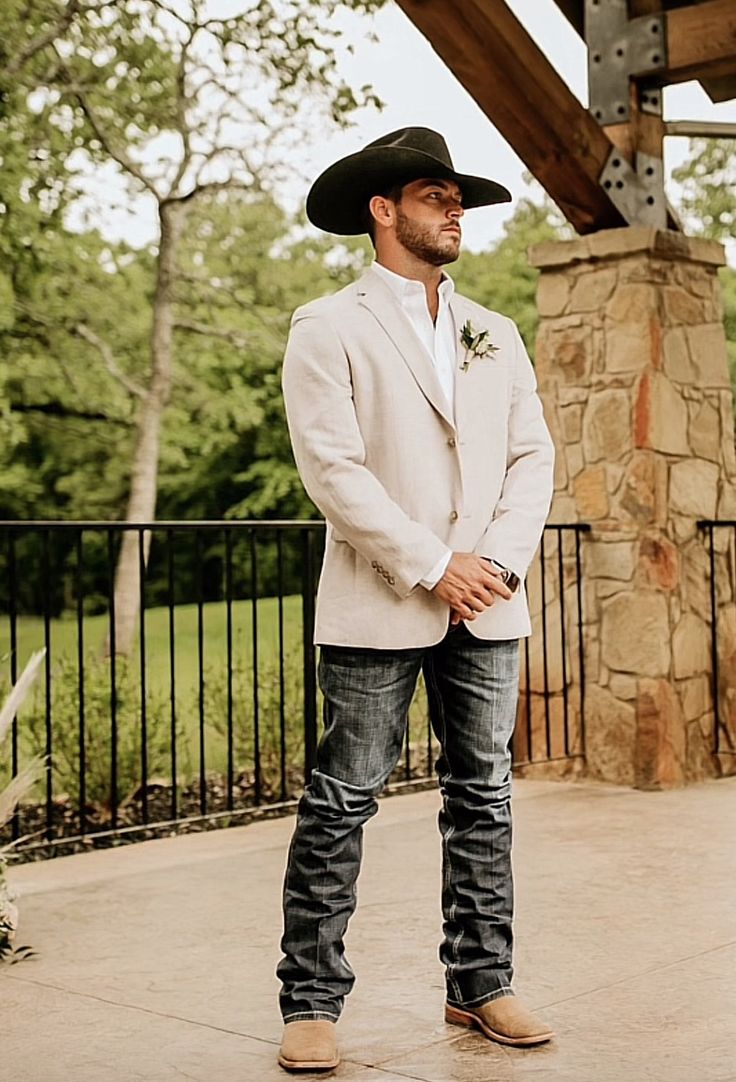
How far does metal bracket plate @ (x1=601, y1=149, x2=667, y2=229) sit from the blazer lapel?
304 cm

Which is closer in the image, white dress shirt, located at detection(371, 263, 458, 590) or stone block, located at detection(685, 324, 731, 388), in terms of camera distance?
white dress shirt, located at detection(371, 263, 458, 590)

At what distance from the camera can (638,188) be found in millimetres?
5297

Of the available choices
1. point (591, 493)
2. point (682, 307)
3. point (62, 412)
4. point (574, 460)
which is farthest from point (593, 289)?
point (62, 412)

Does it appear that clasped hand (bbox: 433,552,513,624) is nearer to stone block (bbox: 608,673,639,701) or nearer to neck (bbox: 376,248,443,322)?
neck (bbox: 376,248,443,322)

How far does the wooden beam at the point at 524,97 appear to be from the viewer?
464 cm

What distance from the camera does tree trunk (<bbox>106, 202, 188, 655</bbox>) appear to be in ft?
42.5

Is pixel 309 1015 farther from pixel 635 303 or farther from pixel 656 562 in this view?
pixel 635 303

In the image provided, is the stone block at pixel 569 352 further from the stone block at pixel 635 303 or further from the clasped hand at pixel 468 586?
the clasped hand at pixel 468 586

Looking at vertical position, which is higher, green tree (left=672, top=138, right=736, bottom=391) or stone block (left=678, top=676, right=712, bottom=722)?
green tree (left=672, top=138, right=736, bottom=391)

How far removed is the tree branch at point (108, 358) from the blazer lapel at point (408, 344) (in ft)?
35.4

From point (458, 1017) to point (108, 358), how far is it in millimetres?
10951

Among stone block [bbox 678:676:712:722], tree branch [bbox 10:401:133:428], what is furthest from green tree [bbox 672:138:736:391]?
stone block [bbox 678:676:712:722]

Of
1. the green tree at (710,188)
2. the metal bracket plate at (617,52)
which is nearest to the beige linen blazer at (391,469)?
the metal bracket plate at (617,52)

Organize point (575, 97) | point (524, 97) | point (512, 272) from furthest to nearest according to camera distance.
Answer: point (512, 272) < point (575, 97) < point (524, 97)
